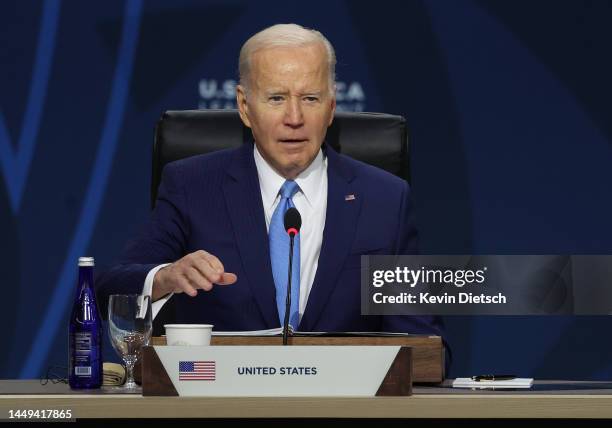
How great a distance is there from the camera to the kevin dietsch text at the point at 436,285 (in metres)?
1.62

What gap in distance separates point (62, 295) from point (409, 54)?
1460 mm

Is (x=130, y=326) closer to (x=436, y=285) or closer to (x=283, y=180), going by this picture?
(x=436, y=285)

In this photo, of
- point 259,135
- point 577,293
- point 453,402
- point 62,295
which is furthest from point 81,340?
point 62,295

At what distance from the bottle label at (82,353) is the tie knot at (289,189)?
88 centimetres

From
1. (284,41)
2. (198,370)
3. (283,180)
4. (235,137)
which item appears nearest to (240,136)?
(235,137)

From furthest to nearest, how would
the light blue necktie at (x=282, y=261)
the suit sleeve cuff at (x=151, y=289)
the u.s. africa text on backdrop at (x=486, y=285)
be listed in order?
the light blue necktie at (x=282, y=261) < the suit sleeve cuff at (x=151, y=289) < the u.s. africa text on backdrop at (x=486, y=285)

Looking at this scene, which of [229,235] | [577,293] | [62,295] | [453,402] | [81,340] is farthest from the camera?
[62,295]

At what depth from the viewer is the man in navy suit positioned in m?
2.46

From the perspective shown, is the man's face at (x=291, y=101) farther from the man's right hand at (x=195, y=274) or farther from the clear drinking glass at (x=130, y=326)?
the clear drinking glass at (x=130, y=326)

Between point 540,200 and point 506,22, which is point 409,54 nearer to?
point 506,22

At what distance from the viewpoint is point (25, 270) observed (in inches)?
143

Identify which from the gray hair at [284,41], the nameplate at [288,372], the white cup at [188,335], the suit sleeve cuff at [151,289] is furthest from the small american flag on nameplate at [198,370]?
the gray hair at [284,41]

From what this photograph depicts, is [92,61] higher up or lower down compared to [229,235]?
higher up

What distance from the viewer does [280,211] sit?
250 centimetres
